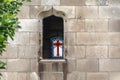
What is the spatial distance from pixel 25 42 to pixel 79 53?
162 cm

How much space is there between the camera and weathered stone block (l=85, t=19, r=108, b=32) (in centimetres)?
1129

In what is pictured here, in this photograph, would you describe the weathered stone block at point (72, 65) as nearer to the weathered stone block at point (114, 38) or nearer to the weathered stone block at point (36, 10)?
the weathered stone block at point (114, 38)

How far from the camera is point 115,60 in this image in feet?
36.9

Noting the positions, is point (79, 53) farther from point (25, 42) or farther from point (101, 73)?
point (25, 42)

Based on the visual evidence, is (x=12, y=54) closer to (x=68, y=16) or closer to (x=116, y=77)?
(x=68, y=16)

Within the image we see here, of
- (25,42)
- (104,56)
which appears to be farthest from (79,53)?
(25,42)

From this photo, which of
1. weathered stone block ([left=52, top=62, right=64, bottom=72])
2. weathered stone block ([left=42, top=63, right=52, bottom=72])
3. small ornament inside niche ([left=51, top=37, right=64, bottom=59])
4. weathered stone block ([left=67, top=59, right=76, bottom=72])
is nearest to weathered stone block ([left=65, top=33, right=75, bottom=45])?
small ornament inside niche ([left=51, top=37, right=64, bottom=59])

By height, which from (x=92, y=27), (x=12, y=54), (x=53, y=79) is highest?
(x=92, y=27)

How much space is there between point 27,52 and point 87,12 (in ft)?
6.97

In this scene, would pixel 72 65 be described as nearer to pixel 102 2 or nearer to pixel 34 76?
pixel 34 76

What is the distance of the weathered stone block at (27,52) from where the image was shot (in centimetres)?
1130

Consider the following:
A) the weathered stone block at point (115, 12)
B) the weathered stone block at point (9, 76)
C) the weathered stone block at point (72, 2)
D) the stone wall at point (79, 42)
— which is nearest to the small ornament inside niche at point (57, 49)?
the stone wall at point (79, 42)

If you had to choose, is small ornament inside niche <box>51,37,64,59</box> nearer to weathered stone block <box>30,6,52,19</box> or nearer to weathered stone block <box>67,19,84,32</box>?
weathered stone block <box>67,19,84,32</box>

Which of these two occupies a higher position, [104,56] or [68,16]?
[68,16]
